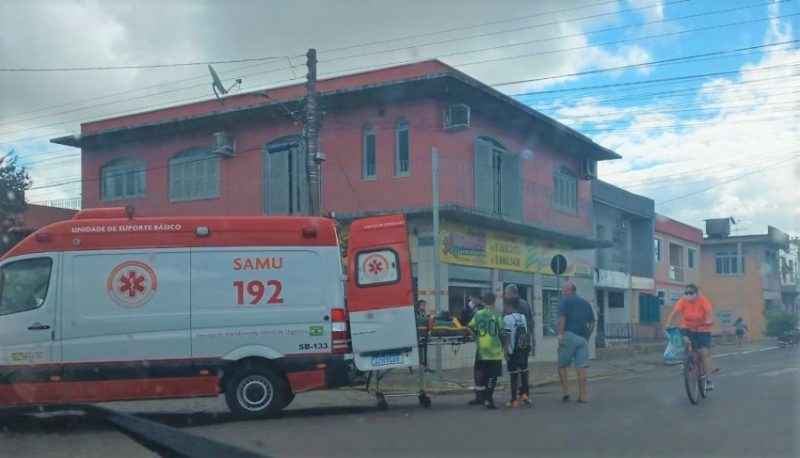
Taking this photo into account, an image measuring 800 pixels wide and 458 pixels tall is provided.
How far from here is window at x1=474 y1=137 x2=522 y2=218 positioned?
858 inches

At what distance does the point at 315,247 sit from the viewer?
11.2 m

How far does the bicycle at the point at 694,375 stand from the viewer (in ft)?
37.1

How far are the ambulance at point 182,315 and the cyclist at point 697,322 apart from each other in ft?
13.2

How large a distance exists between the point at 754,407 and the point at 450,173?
10.9m

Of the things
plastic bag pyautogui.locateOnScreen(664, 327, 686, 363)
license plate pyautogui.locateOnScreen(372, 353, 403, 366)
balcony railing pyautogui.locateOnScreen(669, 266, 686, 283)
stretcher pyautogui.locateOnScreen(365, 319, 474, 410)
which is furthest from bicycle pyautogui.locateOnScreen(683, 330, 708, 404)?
balcony railing pyautogui.locateOnScreen(669, 266, 686, 283)

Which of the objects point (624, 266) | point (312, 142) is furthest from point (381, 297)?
point (624, 266)

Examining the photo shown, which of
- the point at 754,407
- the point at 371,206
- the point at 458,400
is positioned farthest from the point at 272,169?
the point at 754,407

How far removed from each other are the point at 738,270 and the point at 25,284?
153ft

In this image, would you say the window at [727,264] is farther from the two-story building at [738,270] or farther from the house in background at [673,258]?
the house in background at [673,258]

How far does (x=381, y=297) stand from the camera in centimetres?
1151

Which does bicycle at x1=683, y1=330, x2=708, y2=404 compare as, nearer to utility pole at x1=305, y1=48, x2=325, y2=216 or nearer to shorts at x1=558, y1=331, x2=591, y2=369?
shorts at x1=558, y1=331, x2=591, y2=369

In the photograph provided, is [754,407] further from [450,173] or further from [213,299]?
[450,173]

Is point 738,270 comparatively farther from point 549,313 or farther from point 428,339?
point 428,339

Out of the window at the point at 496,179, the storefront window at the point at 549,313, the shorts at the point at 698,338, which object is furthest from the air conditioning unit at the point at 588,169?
the shorts at the point at 698,338
